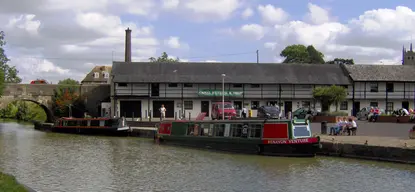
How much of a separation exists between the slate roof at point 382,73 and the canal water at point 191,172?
27.0 meters

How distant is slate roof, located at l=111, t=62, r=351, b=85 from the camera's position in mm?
44156

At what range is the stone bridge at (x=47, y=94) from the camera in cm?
4678

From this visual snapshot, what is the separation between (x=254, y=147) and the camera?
2202 centimetres

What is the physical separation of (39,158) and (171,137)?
8.28m

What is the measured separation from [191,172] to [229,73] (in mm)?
28729

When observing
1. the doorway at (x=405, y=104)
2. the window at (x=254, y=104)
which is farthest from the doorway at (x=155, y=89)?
the doorway at (x=405, y=104)

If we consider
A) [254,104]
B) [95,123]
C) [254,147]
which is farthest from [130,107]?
[254,147]

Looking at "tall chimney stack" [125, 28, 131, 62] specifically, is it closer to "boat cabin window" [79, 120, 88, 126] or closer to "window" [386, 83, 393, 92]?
"boat cabin window" [79, 120, 88, 126]

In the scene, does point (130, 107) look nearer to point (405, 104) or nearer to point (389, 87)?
point (389, 87)

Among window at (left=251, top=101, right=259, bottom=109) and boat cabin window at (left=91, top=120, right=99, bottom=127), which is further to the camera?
window at (left=251, top=101, right=259, bottom=109)

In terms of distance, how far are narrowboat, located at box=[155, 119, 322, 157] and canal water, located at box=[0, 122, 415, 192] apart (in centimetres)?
61

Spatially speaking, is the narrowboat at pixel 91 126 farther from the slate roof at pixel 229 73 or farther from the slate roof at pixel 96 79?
the slate roof at pixel 96 79

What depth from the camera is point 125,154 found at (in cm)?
2325

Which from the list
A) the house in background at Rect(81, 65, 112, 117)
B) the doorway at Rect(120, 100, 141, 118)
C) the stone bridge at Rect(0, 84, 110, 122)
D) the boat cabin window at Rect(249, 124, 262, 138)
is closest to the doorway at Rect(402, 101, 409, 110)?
the doorway at Rect(120, 100, 141, 118)
